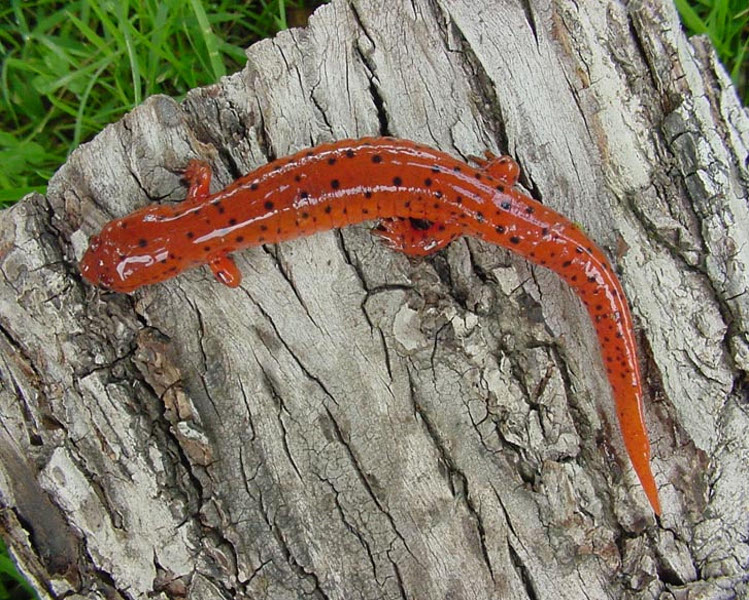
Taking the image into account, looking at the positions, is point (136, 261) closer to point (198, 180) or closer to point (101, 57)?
point (198, 180)

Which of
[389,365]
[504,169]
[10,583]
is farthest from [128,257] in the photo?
[10,583]

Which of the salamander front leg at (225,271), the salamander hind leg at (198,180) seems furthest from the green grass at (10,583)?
the salamander hind leg at (198,180)

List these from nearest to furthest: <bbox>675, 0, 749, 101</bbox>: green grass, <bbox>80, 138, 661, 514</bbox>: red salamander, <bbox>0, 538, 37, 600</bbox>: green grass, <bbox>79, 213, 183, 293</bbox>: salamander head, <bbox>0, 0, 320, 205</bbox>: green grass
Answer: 1. <bbox>79, 213, 183, 293</bbox>: salamander head
2. <bbox>80, 138, 661, 514</bbox>: red salamander
3. <bbox>0, 538, 37, 600</bbox>: green grass
4. <bbox>0, 0, 320, 205</bbox>: green grass
5. <bbox>675, 0, 749, 101</bbox>: green grass

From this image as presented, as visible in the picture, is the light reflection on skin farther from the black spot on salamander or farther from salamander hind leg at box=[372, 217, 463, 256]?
the black spot on salamander

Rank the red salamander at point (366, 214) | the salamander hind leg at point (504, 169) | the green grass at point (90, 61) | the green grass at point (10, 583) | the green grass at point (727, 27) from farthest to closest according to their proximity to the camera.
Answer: the green grass at point (727, 27) → the green grass at point (90, 61) → the green grass at point (10, 583) → the salamander hind leg at point (504, 169) → the red salamander at point (366, 214)

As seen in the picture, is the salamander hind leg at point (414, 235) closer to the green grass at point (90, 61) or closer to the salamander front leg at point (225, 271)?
the salamander front leg at point (225, 271)

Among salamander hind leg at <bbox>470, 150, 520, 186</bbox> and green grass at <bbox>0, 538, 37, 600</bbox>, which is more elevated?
salamander hind leg at <bbox>470, 150, 520, 186</bbox>

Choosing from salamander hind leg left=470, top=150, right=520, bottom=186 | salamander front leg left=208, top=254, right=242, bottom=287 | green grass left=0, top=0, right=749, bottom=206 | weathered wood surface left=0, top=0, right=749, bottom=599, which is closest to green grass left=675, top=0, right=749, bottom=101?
green grass left=0, top=0, right=749, bottom=206
